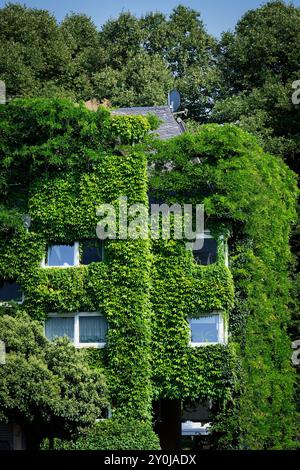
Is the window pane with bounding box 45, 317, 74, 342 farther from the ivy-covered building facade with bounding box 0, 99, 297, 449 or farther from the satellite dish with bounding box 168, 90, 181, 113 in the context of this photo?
the satellite dish with bounding box 168, 90, 181, 113

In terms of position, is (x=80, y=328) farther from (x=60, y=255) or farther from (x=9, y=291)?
(x=9, y=291)

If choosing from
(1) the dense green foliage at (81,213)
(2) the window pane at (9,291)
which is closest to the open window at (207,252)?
(1) the dense green foliage at (81,213)

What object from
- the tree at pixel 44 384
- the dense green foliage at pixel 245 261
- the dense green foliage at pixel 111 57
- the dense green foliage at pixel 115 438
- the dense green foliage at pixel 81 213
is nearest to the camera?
the tree at pixel 44 384

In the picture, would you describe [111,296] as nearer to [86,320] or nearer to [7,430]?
[86,320]

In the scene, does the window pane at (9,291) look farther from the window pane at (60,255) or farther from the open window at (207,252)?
the open window at (207,252)

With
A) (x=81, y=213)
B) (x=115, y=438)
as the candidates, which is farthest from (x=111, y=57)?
(x=115, y=438)

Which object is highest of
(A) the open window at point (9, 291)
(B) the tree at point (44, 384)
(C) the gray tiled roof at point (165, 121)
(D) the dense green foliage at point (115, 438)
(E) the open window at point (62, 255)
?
(C) the gray tiled roof at point (165, 121)

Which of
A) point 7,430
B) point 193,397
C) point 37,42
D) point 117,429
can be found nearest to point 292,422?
point 193,397
